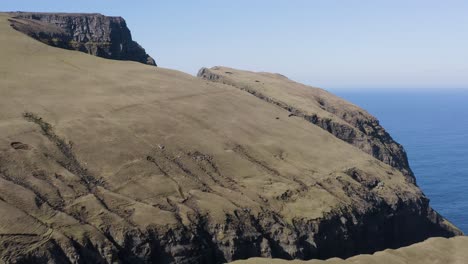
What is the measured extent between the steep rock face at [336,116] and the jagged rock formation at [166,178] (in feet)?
70.8

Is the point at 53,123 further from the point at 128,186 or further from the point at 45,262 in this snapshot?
the point at 45,262

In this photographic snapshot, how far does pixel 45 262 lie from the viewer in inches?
2410

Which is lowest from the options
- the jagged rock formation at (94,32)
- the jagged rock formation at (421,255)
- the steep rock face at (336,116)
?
the jagged rock formation at (421,255)

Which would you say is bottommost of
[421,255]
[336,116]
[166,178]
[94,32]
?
[421,255]

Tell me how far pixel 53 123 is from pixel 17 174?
1975cm

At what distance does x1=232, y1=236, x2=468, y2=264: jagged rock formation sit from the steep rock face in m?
57.7

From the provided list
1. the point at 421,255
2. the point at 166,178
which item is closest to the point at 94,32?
the point at 166,178

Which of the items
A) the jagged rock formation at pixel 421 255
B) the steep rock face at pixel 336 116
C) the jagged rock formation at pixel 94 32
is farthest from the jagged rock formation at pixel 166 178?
the jagged rock formation at pixel 94 32

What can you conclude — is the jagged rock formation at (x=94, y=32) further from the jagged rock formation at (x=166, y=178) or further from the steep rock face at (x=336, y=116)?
the steep rock face at (x=336, y=116)

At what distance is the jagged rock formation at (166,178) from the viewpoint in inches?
2808

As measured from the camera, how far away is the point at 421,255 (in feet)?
306

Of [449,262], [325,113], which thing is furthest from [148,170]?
[325,113]

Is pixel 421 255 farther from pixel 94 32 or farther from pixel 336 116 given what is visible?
pixel 94 32

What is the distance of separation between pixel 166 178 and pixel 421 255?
52109 millimetres
